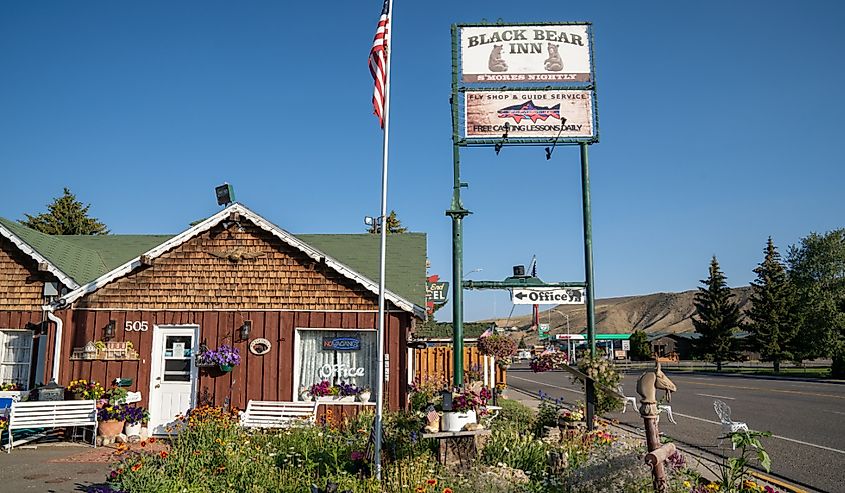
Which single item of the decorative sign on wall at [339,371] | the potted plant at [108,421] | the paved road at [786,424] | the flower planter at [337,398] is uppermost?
the decorative sign on wall at [339,371]

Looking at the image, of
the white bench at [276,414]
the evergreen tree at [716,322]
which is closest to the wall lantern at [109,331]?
the white bench at [276,414]

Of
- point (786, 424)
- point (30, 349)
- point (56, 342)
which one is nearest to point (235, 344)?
→ point (56, 342)

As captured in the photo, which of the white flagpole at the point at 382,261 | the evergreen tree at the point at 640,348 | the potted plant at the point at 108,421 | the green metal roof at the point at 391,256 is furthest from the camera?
the evergreen tree at the point at 640,348

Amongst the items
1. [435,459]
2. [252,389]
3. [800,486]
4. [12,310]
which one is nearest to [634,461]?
[435,459]

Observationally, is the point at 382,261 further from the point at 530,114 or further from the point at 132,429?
the point at 132,429

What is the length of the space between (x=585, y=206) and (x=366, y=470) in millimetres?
6927

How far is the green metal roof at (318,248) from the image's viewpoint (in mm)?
15031

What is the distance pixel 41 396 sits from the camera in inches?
511

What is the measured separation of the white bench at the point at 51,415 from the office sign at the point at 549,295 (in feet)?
28.0

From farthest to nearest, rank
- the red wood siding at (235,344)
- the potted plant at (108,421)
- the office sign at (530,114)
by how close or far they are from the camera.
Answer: the red wood siding at (235,344) < the office sign at (530,114) < the potted plant at (108,421)

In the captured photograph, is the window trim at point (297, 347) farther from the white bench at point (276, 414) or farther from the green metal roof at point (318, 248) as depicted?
the green metal roof at point (318, 248)

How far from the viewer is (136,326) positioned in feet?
46.2

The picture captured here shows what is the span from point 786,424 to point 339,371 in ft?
35.2

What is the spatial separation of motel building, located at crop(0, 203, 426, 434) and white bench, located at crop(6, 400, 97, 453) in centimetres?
117
